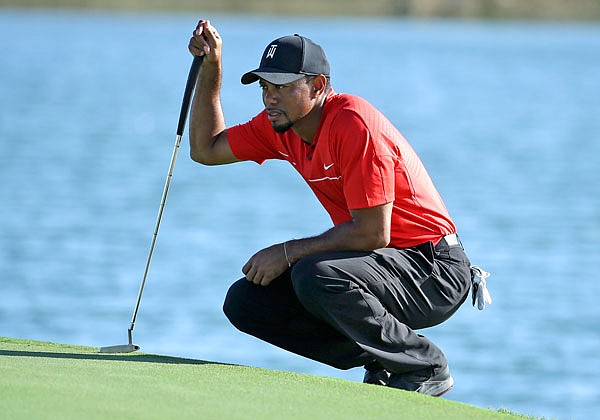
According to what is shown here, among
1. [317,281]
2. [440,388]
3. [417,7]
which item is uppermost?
[417,7]

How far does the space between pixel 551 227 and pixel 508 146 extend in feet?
64.8

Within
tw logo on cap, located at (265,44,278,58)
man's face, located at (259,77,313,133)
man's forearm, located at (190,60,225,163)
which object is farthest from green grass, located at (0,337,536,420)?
tw logo on cap, located at (265,44,278,58)

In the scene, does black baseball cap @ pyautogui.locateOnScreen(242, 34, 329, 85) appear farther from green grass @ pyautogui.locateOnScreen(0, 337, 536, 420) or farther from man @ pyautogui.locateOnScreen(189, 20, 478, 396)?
green grass @ pyautogui.locateOnScreen(0, 337, 536, 420)

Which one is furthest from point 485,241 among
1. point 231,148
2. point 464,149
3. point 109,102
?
point 109,102

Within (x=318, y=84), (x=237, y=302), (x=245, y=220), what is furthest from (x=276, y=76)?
(x=245, y=220)

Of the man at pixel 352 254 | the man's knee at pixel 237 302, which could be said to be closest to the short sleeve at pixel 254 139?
the man at pixel 352 254

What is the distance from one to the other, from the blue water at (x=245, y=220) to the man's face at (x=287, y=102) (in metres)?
6.93

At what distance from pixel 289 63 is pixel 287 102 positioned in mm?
202

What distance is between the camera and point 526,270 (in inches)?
902

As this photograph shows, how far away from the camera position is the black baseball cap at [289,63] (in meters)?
6.72

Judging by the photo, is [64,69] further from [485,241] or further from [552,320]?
[552,320]

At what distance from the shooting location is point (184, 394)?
5820mm

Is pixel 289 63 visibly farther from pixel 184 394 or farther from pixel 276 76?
pixel 184 394

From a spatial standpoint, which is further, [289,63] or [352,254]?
[289,63]
